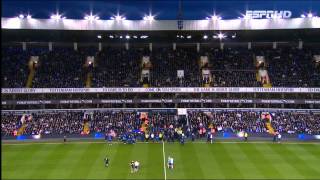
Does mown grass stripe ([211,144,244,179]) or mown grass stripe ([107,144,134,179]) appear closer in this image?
mown grass stripe ([107,144,134,179])

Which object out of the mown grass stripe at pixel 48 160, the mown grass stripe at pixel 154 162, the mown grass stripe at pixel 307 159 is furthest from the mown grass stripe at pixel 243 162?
the mown grass stripe at pixel 48 160

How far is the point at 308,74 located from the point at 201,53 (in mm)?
14949

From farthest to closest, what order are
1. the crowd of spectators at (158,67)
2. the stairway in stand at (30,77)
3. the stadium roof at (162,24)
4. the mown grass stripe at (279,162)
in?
1. the crowd of spectators at (158,67)
2. the stairway in stand at (30,77)
3. the stadium roof at (162,24)
4. the mown grass stripe at (279,162)

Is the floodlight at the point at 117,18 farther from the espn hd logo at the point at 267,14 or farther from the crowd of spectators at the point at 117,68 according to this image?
the espn hd logo at the point at 267,14

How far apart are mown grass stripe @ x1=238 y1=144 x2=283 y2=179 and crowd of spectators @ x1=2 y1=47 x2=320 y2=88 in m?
15.0

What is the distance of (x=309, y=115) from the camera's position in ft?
175

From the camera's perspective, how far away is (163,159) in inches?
1451

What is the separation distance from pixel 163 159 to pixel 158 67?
24.5m

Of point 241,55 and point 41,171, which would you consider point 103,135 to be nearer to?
point 41,171

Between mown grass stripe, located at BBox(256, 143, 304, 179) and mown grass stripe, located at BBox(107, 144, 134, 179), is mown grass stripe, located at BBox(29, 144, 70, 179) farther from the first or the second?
mown grass stripe, located at BBox(256, 143, 304, 179)

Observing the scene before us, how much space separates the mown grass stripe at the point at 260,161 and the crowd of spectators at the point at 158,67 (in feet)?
49.1

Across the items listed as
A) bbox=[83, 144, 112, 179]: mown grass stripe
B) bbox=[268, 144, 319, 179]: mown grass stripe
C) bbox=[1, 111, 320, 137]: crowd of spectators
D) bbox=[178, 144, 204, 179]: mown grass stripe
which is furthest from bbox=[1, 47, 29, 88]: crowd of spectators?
bbox=[268, 144, 319, 179]: mown grass stripe

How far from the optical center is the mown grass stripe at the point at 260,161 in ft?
106

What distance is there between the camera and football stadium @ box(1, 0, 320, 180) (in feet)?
149
